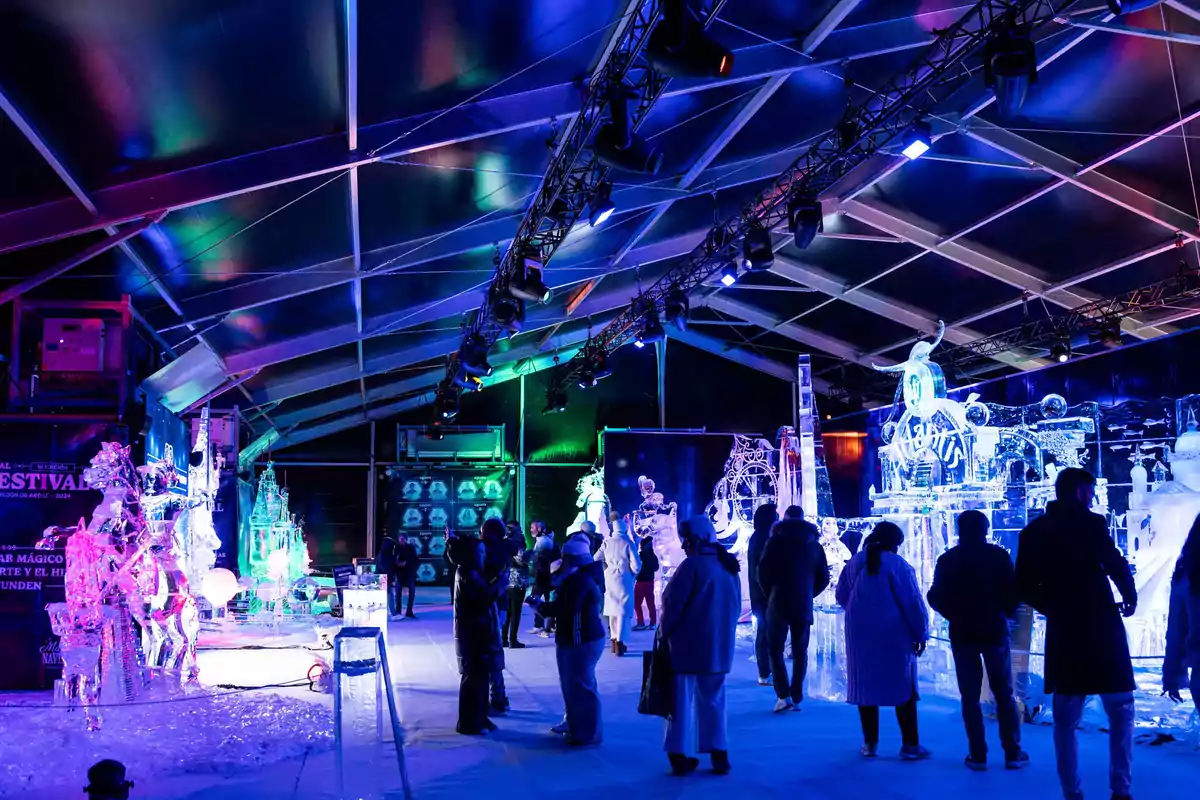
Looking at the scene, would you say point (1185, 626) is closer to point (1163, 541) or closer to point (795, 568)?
point (1163, 541)

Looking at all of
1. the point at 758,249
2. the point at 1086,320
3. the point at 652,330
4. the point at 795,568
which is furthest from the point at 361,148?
the point at 1086,320

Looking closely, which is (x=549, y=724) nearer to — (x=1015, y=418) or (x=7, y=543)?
(x=7, y=543)

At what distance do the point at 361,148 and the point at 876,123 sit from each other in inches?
178

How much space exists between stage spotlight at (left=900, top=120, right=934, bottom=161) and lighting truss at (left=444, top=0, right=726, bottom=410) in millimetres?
2423

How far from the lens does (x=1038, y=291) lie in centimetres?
1530

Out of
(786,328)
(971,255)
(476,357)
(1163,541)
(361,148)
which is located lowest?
(1163,541)

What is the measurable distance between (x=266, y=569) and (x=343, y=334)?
4.04 metres

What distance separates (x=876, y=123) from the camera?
30.4 ft

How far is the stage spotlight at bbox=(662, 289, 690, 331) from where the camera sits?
48.3 feet

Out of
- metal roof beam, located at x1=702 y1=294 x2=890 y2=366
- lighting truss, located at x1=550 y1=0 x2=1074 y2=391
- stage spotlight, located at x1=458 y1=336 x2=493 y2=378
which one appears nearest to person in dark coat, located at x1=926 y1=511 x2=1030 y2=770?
lighting truss, located at x1=550 y1=0 x2=1074 y2=391

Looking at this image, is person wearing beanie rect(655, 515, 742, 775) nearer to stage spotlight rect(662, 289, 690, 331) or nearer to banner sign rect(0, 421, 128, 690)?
banner sign rect(0, 421, 128, 690)

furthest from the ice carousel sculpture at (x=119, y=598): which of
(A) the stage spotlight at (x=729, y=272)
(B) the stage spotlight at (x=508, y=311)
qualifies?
(A) the stage spotlight at (x=729, y=272)

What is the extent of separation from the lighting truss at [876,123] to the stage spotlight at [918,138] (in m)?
Result: 0.07

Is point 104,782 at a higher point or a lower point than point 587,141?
lower
